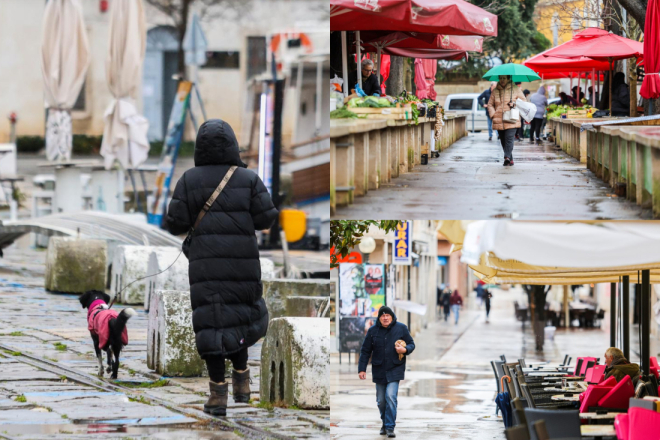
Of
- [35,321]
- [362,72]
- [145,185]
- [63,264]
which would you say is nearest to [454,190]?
[362,72]

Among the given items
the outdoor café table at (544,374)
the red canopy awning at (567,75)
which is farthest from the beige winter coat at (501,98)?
the red canopy awning at (567,75)

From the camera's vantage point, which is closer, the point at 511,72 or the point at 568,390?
the point at 511,72

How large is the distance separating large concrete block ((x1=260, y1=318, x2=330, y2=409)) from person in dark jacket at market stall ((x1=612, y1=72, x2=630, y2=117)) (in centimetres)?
773

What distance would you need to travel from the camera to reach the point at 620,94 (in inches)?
572

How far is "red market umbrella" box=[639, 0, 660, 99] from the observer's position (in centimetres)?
1024

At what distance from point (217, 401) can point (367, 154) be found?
179 cm

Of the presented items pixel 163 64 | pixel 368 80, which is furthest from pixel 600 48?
pixel 163 64

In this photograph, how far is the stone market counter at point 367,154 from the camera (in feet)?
19.7

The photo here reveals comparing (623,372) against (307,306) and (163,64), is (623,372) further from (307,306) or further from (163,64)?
(163,64)

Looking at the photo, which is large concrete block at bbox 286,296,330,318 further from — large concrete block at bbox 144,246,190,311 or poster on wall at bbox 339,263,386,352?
poster on wall at bbox 339,263,386,352

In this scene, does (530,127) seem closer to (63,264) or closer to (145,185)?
(63,264)

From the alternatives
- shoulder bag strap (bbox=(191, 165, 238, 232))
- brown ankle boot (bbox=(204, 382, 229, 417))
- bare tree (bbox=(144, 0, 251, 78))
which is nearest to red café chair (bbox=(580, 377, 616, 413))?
brown ankle boot (bbox=(204, 382, 229, 417))

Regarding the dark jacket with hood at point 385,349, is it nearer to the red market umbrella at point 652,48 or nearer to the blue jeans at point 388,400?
the blue jeans at point 388,400

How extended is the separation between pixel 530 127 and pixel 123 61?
8.96 m
